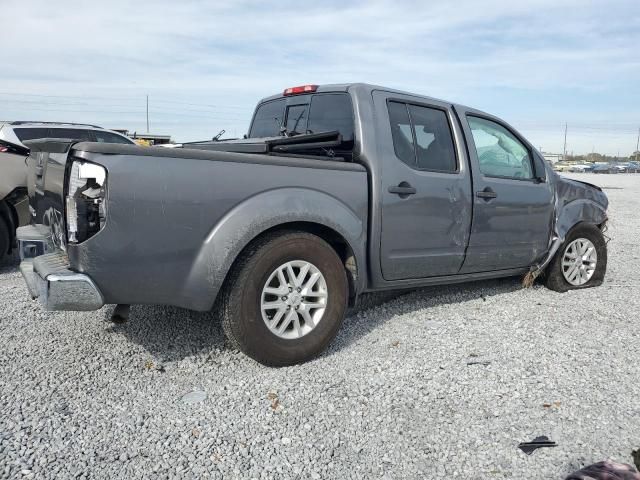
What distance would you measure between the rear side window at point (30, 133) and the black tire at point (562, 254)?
22.0 ft

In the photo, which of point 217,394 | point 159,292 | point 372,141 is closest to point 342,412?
point 217,394

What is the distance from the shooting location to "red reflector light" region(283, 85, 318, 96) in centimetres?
478

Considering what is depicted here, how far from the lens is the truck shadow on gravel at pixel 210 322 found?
401 centimetres

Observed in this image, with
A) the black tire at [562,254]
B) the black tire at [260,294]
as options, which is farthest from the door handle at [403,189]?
the black tire at [562,254]

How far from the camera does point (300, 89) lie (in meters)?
4.93

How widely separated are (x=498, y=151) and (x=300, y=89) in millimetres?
1873

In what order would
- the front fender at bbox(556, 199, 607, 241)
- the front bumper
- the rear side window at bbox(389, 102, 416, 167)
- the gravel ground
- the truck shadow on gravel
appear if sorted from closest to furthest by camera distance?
the gravel ground
the front bumper
the truck shadow on gravel
the rear side window at bbox(389, 102, 416, 167)
the front fender at bbox(556, 199, 607, 241)

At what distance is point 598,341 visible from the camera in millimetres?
4367

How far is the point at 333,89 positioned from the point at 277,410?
256 centimetres

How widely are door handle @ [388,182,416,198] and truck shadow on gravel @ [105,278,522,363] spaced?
1.10 metres

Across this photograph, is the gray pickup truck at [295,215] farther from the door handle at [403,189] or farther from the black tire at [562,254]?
the black tire at [562,254]

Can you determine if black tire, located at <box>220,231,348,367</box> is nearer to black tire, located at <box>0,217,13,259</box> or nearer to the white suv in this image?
black tire, located at <box>0,217,13,259</box>

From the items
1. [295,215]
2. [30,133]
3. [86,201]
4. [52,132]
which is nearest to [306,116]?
[295,215]

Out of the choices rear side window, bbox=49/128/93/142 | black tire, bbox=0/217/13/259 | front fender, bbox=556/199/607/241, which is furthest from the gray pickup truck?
rear side window, bbox=49/128/93/142
